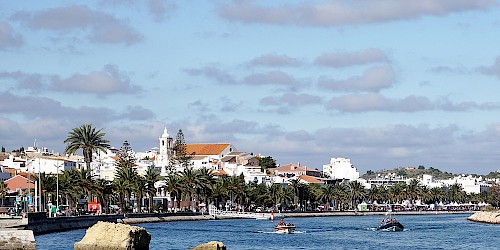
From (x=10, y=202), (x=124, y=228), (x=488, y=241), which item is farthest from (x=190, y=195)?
(x=124, y=228)

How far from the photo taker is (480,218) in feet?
608

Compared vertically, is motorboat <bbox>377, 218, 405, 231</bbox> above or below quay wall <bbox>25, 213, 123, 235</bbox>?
below

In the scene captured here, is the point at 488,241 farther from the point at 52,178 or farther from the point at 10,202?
the point at 10,202

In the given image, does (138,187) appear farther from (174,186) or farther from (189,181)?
(189,181)

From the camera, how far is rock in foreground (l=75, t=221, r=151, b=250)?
5538 cm

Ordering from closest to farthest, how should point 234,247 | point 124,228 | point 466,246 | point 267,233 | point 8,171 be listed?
point 124,228, point 234,247, point 466,246, point 267,233, point 8,171

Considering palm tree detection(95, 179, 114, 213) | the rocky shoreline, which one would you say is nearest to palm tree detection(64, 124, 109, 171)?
palm tree detection(95, 179, 114, 213)

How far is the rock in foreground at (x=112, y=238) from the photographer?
182ft

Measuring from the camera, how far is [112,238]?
55438 mm

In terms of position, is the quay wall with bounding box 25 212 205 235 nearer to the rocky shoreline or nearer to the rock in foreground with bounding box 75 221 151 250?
the rock in foreground with bounding box 75 221 151 250

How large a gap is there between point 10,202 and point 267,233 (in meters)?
50.1

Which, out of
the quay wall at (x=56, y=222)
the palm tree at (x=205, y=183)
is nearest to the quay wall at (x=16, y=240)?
the quay wall at (x=56, y=222)

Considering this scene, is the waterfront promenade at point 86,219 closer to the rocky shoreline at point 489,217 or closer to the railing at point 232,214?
the railing at point 232,214

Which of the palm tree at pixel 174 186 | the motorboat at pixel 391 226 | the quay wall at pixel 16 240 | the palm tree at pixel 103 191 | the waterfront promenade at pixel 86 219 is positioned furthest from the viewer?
the palm tree at pixel 174 186
